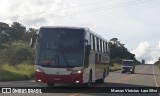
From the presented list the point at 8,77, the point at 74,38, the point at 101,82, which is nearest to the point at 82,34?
the point at 74,38

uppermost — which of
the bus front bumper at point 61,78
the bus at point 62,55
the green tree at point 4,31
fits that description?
the green tree at point 4,31

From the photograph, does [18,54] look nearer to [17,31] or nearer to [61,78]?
[61,78]

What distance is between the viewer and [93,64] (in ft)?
87.4

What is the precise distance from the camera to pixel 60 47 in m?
23.2

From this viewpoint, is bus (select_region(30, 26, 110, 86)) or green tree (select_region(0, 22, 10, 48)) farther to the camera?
green tree (select_region(0, 22, 10, 48))

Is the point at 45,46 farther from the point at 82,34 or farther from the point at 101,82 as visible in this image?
the point at 101,82

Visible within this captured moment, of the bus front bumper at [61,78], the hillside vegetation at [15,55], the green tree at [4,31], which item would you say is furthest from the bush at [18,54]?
the green tree at [4,31]

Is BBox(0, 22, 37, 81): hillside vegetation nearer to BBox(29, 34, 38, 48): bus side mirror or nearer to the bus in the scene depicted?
BBox(29, 34, 38, 48): bus side mirror

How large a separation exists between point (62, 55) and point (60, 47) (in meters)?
0.45

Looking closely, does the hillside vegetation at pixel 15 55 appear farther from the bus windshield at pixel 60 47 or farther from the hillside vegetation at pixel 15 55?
the bus windshield at pixel 60 47

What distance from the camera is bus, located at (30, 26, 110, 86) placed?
2269cm

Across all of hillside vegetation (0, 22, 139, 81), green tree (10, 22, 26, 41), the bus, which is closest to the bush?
hillside vegetation (0, 22, 139, 81)

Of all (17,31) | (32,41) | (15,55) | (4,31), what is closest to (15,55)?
(15,55)

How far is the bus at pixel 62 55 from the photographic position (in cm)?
2269
